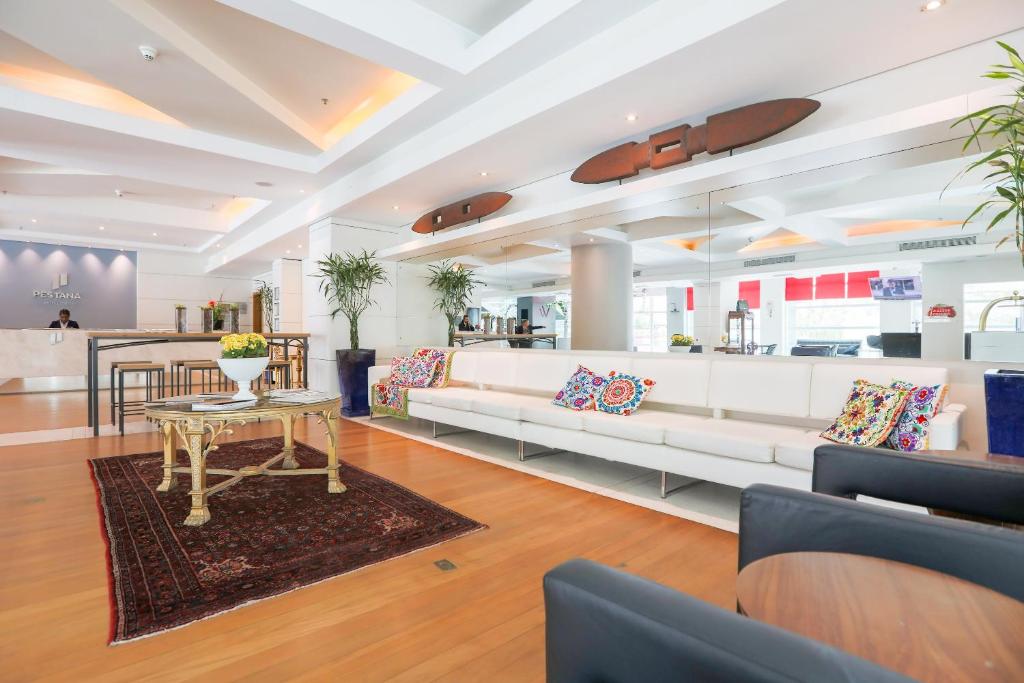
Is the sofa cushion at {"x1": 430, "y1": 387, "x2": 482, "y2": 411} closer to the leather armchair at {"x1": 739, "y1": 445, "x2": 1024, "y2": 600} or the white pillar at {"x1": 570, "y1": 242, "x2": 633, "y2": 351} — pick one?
the white pillar at {"x1": 570, "y1": 242, "x2": 633, "y2": 351}

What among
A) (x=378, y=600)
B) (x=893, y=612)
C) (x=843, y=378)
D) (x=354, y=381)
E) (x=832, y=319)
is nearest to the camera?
(x=893, y=612)

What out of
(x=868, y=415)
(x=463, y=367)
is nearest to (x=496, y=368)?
(x=463, y=367)

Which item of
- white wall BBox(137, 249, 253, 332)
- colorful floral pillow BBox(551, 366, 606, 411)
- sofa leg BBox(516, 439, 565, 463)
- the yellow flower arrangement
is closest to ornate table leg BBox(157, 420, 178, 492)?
the yellow flower arrangement

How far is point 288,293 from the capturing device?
441 inches

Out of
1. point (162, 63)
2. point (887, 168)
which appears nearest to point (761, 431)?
point (887, 168)

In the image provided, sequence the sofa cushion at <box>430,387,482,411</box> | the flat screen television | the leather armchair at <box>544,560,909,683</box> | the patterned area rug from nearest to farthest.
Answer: the leather armchair at <box>544,560,909,683</box>, the patterned area rug, the flat screen television, the sofa cushion at <box>430,387,482,411</box>

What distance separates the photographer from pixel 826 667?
0.62 metres

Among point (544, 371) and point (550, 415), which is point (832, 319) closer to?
point (550, 415)

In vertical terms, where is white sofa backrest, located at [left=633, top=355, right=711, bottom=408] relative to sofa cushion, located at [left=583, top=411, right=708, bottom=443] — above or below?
above

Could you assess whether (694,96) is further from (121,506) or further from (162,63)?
(121,506)

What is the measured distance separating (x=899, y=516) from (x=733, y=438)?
1.86 metres

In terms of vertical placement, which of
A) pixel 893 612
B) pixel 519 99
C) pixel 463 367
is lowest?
pixel 893 612

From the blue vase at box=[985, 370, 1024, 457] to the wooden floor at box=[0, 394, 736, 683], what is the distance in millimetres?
1289

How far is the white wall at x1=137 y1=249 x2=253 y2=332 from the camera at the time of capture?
40.2 ft
